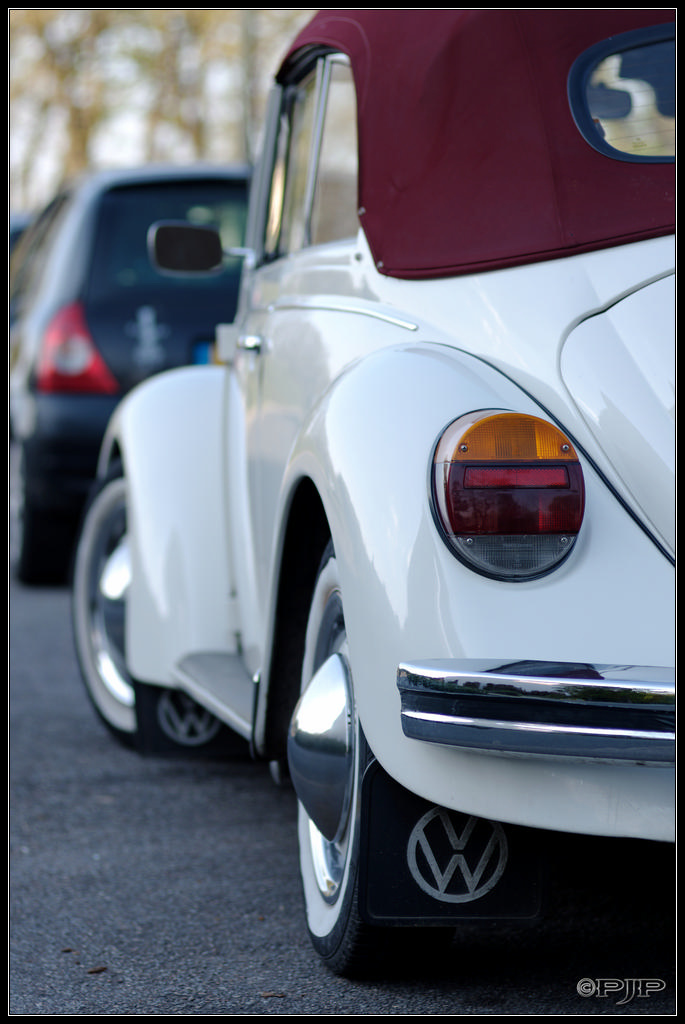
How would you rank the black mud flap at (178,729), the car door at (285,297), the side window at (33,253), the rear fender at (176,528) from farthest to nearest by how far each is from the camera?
1. the side window at (33,253)
2. the black mud flap at (178,729)
3. the rear fender at (176,528)
4. the car door at (285,297)

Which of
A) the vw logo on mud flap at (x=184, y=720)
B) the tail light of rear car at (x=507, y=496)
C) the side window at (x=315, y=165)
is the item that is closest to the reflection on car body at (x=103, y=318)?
the side window at (x=315, y=165)

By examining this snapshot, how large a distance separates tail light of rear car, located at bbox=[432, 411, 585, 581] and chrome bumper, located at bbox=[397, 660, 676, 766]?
0.61 feet

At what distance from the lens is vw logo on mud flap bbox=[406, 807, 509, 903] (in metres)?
2.35

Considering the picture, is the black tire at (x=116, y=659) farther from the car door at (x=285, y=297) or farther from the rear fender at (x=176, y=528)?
the car door at (x=285, y=297)

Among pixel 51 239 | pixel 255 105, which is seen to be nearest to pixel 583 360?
pixel 51 239

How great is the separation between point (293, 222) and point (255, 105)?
2131 centimetres

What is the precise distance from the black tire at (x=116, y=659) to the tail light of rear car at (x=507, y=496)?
2.02 m

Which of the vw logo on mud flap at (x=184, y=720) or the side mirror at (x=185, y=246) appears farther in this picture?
the side mirror at (x=185, y=246)

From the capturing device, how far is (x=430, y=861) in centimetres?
235

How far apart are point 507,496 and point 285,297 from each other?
1.46 m

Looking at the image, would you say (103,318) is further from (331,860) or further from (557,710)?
(557,710)

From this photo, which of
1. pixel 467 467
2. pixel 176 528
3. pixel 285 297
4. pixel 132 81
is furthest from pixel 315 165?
pixel 132 81

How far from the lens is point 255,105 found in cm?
2417

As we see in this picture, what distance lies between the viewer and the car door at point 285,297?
10.3ft
